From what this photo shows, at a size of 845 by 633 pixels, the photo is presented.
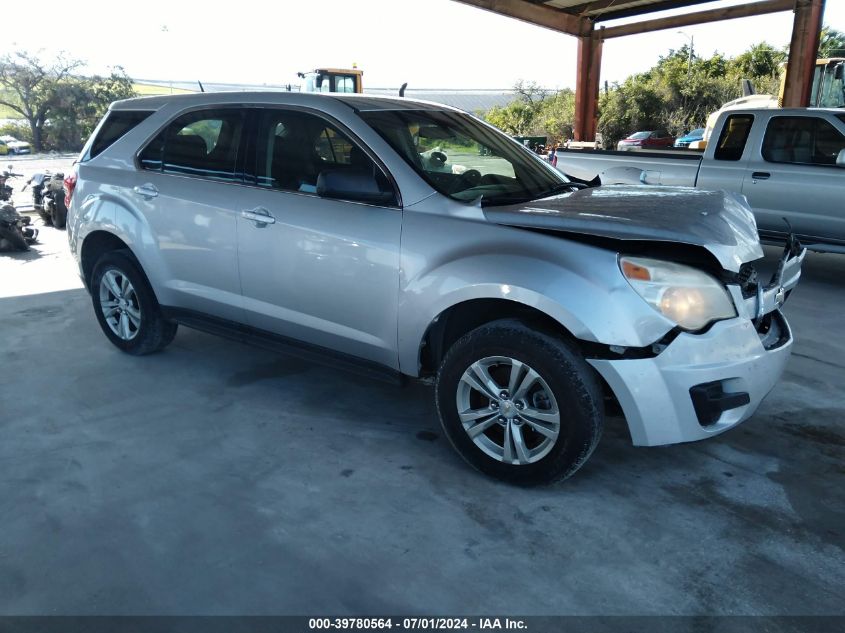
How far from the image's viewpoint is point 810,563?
2.67 m

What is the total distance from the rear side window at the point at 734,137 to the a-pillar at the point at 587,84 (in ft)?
30.6

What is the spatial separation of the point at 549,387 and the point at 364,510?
996mm

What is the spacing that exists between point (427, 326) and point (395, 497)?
83 centimetres

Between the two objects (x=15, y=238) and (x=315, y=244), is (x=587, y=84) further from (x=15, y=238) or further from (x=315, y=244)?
(x=315, y=244)

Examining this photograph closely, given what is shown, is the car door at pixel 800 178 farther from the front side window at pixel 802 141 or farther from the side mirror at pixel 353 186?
the side mirror at pixel 353 186

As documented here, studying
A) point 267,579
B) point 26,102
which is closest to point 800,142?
point 267,579

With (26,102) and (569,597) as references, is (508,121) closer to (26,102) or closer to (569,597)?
(26,102)

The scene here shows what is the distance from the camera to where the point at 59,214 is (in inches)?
404

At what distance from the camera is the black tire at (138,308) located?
4.65 m

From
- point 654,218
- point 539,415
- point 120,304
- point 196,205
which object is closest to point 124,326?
point 120,304

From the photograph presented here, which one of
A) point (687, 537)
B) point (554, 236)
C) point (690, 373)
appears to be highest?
point (554, 236)

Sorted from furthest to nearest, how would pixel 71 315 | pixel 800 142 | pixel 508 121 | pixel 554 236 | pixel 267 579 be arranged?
pixel 508 121 < pixel 800 142 < pixel 71 315 < pixel 554 236 < pixel 267 579

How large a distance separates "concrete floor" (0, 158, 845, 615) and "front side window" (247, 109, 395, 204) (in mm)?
1369

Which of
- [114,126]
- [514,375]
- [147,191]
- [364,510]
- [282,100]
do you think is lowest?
[364,510]
